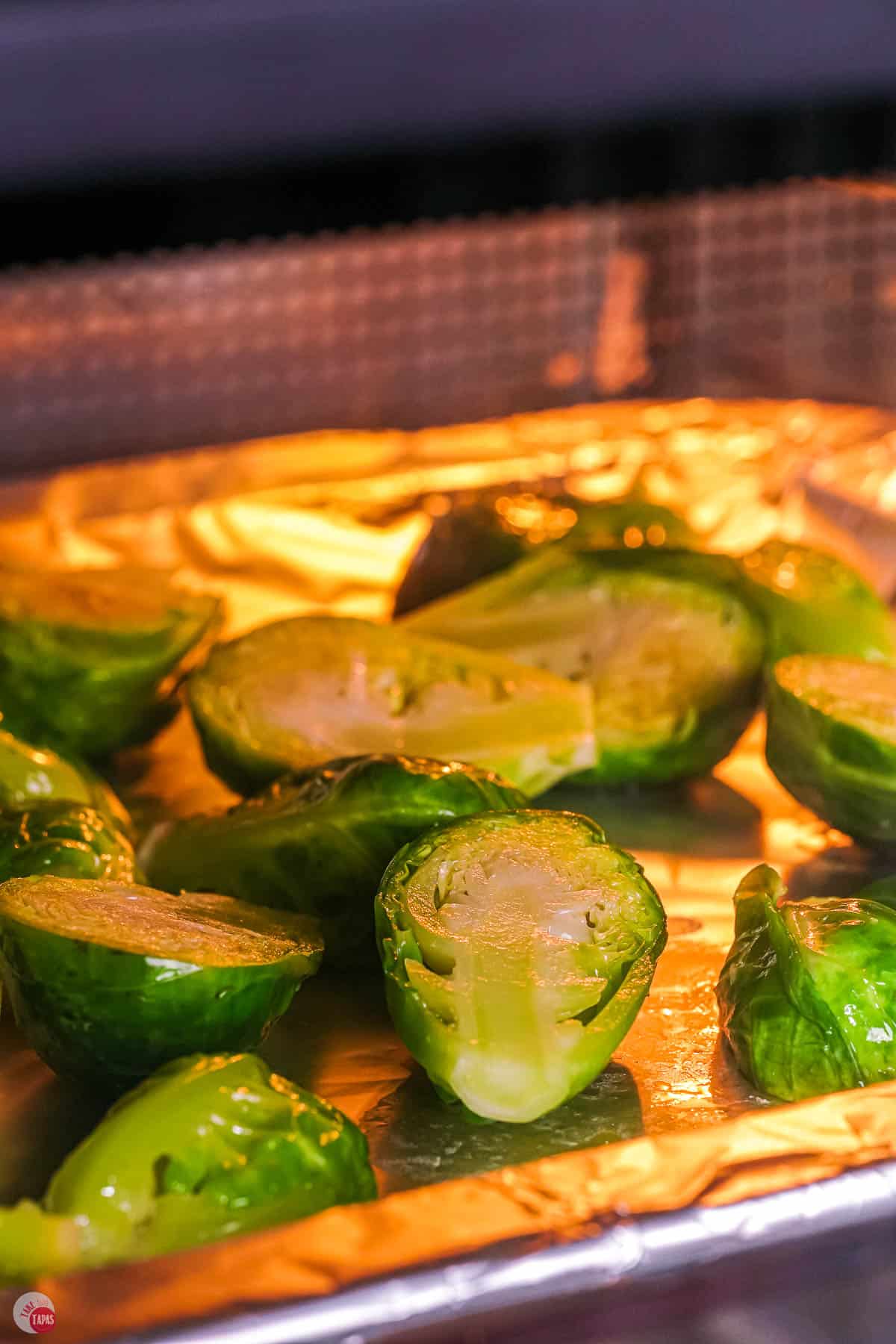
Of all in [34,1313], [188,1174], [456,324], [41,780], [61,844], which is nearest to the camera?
[34,1313]

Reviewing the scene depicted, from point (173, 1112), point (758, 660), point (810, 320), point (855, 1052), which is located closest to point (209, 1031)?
point (173, 1112)

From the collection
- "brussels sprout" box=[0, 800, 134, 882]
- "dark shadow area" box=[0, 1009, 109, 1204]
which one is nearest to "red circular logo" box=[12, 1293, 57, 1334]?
"dark shadow area" box=[0, 1009, 109, 1204]

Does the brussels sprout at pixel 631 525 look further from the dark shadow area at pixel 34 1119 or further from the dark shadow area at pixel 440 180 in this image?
the dark shadow area at pixel 34 1119

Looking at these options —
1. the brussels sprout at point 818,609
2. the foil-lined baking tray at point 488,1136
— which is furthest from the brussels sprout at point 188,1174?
the brussels sprout at point 818,609

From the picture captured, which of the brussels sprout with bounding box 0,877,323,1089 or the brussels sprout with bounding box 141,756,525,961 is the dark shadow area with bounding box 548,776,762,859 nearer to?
the brussels sprout with bounding box 141,756,525,961

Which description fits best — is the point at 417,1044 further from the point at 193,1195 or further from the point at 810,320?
the point at 810,320

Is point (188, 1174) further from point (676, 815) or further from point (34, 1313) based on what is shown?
point (676, 815)

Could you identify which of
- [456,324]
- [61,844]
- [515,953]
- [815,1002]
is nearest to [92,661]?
[61,844]
